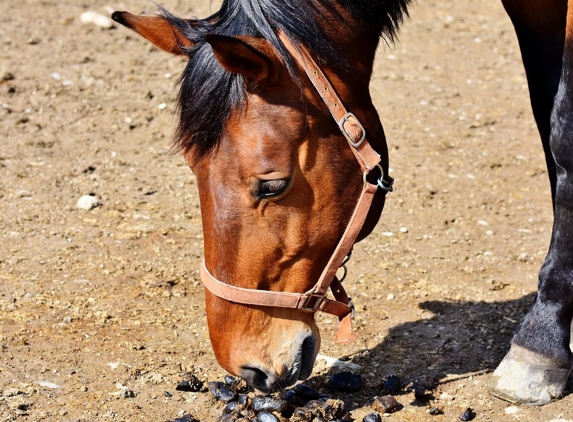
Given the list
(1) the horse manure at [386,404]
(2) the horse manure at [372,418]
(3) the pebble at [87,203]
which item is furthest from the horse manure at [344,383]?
(3) the pebble at [87,203]

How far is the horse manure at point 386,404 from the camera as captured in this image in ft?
10.7

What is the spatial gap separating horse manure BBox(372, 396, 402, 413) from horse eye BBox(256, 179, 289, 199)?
3.55 feet

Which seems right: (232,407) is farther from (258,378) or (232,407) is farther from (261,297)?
(261,297)

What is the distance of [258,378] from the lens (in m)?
2.95

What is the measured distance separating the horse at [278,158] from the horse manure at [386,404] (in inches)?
14.4

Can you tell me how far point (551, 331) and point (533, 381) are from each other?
0.75 ft

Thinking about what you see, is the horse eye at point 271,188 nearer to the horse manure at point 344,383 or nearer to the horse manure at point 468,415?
the horse manure at point 344,383

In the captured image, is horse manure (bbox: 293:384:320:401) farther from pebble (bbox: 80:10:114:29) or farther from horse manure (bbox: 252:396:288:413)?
pebble (bbox: 80:10:114:29)

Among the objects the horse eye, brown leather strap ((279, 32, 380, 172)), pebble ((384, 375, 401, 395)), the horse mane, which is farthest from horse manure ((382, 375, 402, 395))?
the horse mane

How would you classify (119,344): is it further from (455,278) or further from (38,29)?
(38,29)

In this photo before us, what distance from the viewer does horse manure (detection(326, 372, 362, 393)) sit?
3.44 m

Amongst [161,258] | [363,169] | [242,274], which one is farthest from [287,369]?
[161,258]

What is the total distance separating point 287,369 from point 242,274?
1.32 feet

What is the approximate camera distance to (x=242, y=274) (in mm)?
2865
